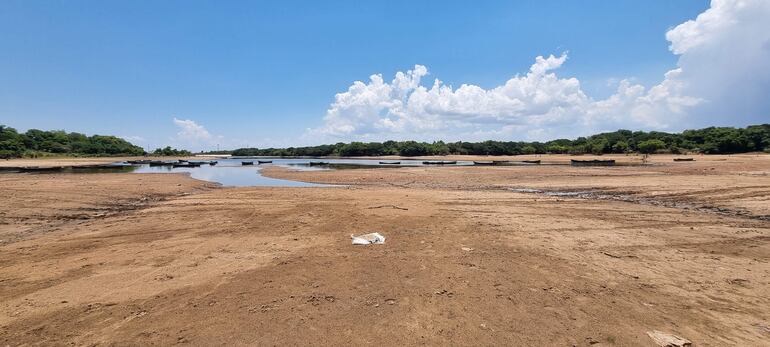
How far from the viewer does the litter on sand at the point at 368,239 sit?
27.8 ft

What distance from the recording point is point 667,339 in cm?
420

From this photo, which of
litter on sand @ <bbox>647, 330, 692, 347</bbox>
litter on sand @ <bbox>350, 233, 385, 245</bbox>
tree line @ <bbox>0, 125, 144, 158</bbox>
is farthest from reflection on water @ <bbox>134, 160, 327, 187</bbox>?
tree line @ <bbox>0, 125, 144, 158</bbox>

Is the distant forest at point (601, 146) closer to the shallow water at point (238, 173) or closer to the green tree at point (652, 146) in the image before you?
the green tree at point (652, 146)

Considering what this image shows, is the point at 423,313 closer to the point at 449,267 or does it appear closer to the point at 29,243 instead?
the point at 449,267

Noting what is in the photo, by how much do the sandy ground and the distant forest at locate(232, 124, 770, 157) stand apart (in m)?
84.2

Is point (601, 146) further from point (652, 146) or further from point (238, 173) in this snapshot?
point (238, 173)

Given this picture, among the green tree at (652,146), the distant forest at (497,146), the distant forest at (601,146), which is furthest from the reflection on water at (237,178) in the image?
the green tree at (652,146)

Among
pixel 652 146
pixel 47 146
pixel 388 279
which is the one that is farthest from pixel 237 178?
pixel 47 146

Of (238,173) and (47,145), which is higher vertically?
(47,145)

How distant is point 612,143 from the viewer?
97.1 m

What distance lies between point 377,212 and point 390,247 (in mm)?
→ 4677

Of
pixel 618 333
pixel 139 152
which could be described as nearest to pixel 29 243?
pixel 618 333

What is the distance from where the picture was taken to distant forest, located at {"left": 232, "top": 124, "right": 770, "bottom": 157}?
72.1 metres

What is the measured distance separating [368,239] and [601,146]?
103784 mm
